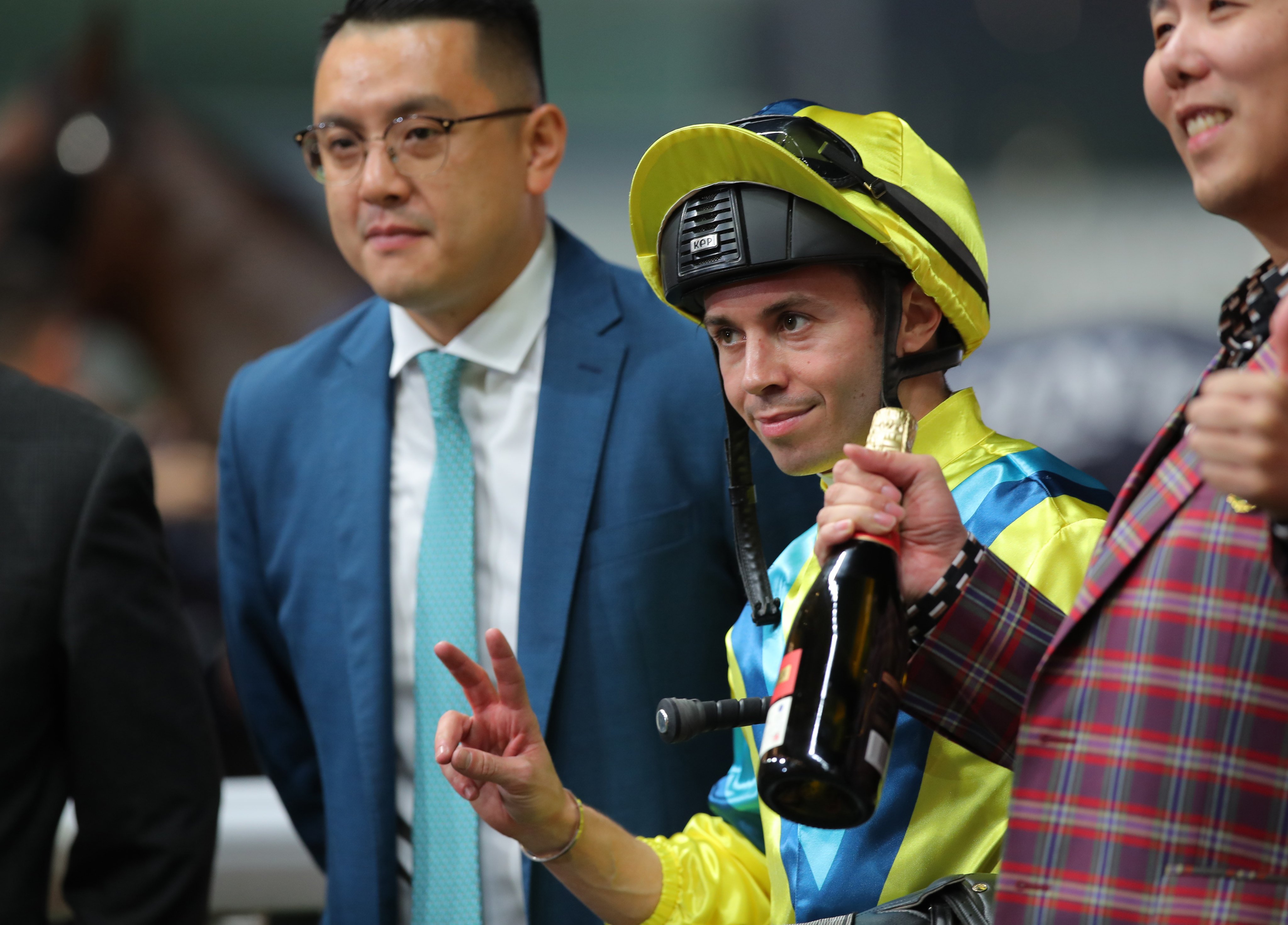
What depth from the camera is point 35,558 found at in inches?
69.9

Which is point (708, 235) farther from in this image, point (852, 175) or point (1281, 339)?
point (1281, 339)

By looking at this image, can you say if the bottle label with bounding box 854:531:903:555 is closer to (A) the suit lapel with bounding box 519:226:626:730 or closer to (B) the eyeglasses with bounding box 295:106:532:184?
(A) the suit lapel with bounding box 519:226:626:730

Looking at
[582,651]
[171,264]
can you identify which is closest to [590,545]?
[582,651]

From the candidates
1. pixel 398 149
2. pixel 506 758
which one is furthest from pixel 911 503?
pixel 398 149

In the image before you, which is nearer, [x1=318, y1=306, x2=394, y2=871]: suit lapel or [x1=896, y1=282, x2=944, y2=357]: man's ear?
[x1=896, y1=282, x2=944, y2=357]: man's ear

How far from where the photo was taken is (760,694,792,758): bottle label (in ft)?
3.31

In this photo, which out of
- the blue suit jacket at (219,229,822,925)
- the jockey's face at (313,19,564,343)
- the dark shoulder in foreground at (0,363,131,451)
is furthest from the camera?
the jockey's face at (313,19,564,343)

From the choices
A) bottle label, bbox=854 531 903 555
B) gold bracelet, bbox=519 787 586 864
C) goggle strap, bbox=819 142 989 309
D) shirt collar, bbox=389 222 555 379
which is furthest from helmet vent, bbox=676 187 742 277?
shirt collar, bbox=389 222 555 379

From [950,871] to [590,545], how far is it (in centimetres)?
83

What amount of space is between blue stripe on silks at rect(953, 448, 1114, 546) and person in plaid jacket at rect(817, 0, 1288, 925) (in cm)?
27

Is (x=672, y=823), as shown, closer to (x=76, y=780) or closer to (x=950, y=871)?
(x=950, y=871)

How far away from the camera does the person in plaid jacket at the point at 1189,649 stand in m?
0.94

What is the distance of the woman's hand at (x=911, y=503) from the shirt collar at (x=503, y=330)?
1058 millimetres

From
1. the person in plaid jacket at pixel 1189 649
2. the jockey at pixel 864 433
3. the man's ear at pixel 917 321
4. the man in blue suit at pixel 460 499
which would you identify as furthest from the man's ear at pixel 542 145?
the person in plaid jacket at pixel 1189 649
